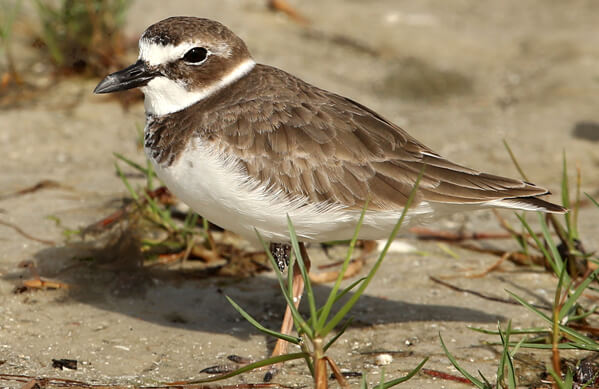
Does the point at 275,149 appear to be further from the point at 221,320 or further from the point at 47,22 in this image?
the point at 47,22

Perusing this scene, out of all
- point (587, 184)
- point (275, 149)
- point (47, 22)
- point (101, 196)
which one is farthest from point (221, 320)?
point (47, 22)

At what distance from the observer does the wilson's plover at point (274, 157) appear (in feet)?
13.8

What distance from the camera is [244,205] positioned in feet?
13.7

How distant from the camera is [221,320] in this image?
494 centimetres

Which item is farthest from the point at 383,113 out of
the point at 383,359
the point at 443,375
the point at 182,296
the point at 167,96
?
the point at 443,375

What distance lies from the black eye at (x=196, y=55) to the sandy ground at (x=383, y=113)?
1507mm

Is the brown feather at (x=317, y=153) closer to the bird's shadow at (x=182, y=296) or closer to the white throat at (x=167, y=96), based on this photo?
the white throat at (x=167, y=96)

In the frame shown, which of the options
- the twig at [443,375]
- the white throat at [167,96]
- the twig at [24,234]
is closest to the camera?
the twig at [443,375]

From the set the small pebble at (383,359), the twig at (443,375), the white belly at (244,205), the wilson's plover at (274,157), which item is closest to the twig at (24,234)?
the wilson's plover at (274,157)

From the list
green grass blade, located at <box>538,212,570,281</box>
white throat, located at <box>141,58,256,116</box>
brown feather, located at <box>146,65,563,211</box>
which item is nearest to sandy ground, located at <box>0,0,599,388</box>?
green grass blade, located at <box>538,212,570,281</box>

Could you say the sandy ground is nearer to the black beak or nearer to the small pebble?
the small pebble

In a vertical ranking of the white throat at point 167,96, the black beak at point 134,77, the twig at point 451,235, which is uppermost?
the black beak at point 134,77

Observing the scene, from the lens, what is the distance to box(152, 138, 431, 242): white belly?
4156 millimetres

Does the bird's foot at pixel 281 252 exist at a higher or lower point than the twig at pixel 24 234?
higher
